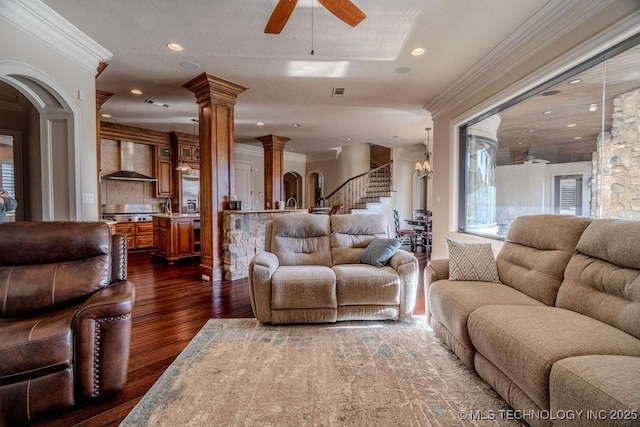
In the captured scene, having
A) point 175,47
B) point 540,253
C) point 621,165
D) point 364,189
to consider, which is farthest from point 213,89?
point 364,189

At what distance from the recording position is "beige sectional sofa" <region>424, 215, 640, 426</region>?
1.15 m

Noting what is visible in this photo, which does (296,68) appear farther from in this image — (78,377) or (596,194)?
(78,377)

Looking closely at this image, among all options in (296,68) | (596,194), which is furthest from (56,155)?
(596,194)

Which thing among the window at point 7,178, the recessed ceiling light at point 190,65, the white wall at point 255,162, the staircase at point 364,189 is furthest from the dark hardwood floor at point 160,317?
the staircase at point 364,189

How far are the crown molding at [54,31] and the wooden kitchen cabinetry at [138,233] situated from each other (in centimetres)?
408

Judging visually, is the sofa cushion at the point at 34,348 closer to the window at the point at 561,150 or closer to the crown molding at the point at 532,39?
the window at the point at 561,150

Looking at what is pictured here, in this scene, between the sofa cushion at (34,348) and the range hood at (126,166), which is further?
the range hood at (126,166)

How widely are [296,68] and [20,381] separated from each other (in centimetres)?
377

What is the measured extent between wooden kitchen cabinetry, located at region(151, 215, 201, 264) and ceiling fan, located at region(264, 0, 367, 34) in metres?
4.44

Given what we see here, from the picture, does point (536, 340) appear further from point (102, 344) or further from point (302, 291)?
point (102, 344)

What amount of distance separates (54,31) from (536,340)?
15.1 feet

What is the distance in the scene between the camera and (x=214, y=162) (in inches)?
169

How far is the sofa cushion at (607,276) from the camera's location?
1.55m

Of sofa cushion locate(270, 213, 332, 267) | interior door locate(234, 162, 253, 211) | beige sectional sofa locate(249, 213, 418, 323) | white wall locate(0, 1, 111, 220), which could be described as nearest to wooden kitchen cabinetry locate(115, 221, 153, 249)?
interior door locate(234, 162, 253, 211)
